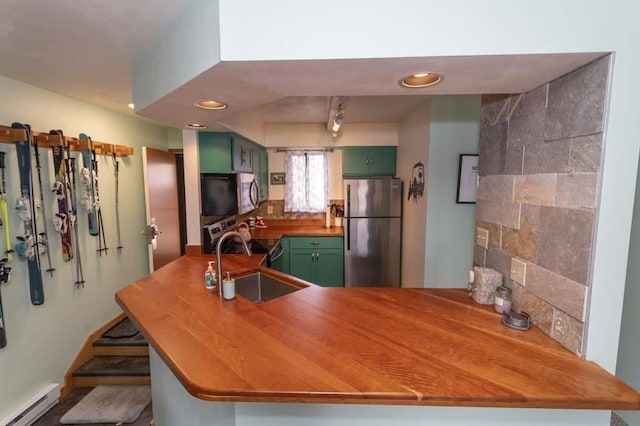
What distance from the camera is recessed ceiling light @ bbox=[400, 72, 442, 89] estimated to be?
107 centimetres

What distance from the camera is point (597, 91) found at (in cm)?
94

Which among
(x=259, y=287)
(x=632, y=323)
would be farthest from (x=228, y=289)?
(x=632, y=323)

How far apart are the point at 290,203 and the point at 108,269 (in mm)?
2454

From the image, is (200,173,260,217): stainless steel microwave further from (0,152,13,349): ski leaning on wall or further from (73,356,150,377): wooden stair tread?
(73,356,150,377): wooden stair tread

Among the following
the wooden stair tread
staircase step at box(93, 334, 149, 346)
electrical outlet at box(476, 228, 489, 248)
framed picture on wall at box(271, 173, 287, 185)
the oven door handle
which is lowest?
the wooden stair tread

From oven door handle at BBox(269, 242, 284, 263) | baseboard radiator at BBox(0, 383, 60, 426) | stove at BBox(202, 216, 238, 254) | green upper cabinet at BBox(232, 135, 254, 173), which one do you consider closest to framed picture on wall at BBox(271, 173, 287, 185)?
green upper cabinet at BBox(232, 135, 254, 173)

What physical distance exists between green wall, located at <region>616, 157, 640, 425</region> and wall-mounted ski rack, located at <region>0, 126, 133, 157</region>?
3686 millimetres

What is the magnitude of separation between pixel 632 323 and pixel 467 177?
1.35m

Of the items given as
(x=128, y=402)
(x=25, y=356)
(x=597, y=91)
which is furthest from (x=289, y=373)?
(x=25, y=356)

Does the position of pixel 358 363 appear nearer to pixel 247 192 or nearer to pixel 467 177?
pixel 467 177

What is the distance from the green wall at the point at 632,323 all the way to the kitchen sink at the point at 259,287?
78.8 inches

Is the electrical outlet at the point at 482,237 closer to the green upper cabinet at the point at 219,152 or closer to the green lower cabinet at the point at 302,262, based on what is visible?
the green upper cabinet at the point at 219,152

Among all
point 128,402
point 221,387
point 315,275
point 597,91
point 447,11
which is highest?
point 447,11

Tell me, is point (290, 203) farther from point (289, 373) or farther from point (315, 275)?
point (289, 373)
